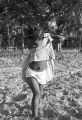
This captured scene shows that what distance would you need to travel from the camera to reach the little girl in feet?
8.84

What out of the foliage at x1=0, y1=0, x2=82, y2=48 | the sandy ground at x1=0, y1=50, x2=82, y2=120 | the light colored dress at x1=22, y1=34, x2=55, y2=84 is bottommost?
the sandy ground at x1=0, y1=50, x2=82, y2=120

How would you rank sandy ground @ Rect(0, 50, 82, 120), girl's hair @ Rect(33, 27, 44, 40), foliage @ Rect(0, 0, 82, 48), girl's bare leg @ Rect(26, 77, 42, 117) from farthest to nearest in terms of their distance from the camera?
foliage @ Rect(0, 0, 82, 48), sandy ground @ Rect(0, 50, 82, 120), girl's hair @ Rect(33, 27, 44, 40), girl's bare leg @ Rect(26, 77, 42, 117)

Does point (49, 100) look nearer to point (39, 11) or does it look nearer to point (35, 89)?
point (35, 89)

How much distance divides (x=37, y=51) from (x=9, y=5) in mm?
7252

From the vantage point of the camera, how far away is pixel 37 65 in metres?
2.80

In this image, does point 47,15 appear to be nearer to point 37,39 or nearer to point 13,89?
point 13,89

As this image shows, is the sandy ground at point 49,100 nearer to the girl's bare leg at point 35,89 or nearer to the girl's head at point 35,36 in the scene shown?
the girl's bare leg at point 35,89

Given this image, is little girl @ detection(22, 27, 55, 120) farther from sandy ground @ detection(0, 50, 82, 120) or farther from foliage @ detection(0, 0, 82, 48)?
foliage @ detection(0, 0, 82, 48)

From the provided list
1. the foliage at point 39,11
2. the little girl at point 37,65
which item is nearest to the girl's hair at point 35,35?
the little girl at point 37,65

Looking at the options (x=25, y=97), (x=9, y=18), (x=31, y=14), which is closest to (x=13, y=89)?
(x=25, y=97)

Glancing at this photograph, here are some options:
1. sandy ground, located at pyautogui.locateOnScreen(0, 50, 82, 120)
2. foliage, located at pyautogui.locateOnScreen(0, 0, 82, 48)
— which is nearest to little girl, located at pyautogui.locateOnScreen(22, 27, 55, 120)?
sandy ground, located at pyautogui.locateOnScreen(0, 50, 82, 120)

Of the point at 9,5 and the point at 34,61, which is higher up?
the point at 9,5

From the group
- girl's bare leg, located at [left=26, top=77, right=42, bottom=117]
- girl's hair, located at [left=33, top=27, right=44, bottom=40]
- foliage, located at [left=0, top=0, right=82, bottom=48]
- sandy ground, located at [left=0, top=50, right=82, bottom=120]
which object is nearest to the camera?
girl's bare leg, located at [left=26, top=77, right=42, bottom=117]

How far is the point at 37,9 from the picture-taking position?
9.36 meters
